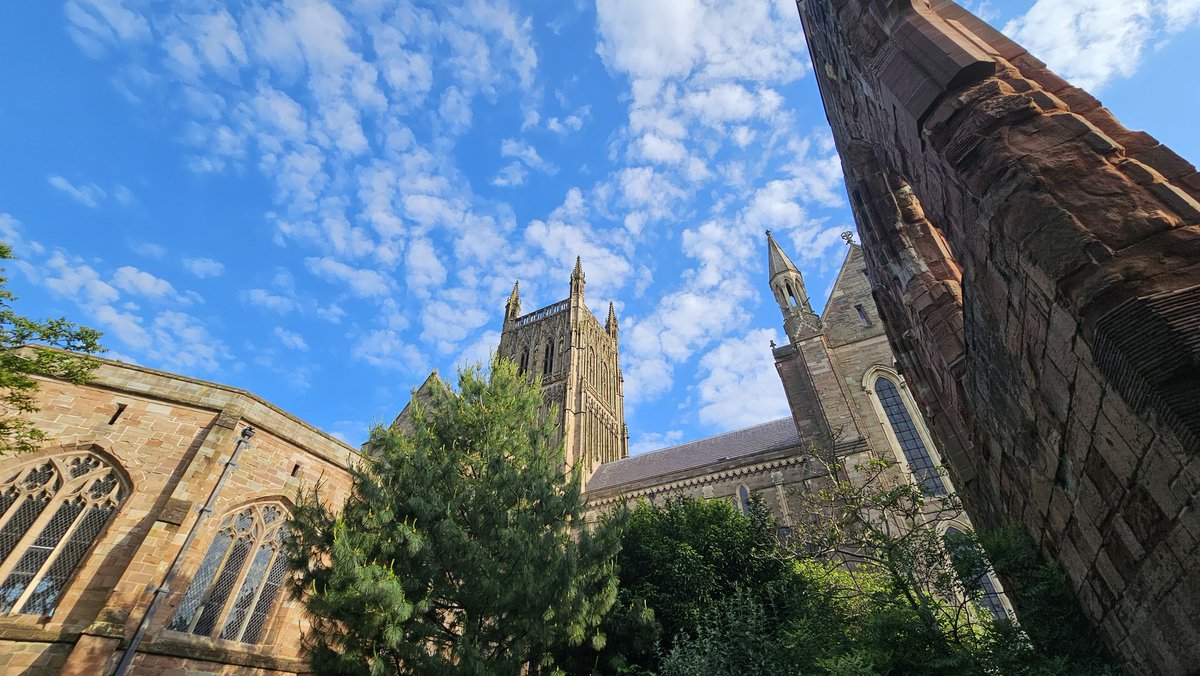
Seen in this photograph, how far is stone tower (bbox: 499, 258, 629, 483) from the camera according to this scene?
126 feet

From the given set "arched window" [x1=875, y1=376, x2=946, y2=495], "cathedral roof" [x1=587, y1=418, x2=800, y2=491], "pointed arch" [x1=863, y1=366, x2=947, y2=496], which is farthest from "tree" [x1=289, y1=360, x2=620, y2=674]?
"cathedral roof" [x1=587, y1=418, x2=800, y2=491]

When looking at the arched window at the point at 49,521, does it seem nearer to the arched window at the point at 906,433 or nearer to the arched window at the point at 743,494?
the arched window at the point at 743,494

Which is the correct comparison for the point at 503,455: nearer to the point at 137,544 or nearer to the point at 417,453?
the point at 417,453

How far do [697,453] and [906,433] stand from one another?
13.1m

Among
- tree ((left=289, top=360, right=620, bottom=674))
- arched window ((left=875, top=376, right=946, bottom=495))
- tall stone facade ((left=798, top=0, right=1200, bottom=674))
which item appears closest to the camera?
tall stone facade ((left=798, top=0, right=1200, bottom=674))

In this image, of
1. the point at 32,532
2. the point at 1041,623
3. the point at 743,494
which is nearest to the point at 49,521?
the point at 32,532

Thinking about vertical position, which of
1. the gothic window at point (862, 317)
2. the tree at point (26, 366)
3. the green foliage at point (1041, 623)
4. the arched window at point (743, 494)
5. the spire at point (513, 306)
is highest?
the spire at point (513, 306)

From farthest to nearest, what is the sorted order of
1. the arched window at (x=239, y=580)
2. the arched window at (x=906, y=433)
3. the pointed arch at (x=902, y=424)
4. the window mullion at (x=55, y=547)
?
1. the pointed arch at (x=902, y=424)
2. the arched window at (x=906, y=433)
3. the arched window at (x=239, y=580)
4. the window mullion at (x=55, y=547)

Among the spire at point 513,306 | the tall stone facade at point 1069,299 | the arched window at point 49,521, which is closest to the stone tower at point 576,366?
the spire at point 513,306

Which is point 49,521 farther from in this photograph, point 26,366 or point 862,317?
point 862,317

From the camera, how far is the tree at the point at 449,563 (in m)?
7.34

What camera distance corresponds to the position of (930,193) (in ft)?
19.6

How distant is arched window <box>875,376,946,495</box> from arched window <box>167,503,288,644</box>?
64.9 ft

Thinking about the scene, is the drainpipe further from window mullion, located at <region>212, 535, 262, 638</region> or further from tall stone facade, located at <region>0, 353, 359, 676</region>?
window mullion, located at <region>212, 535, 262, 638</region>
